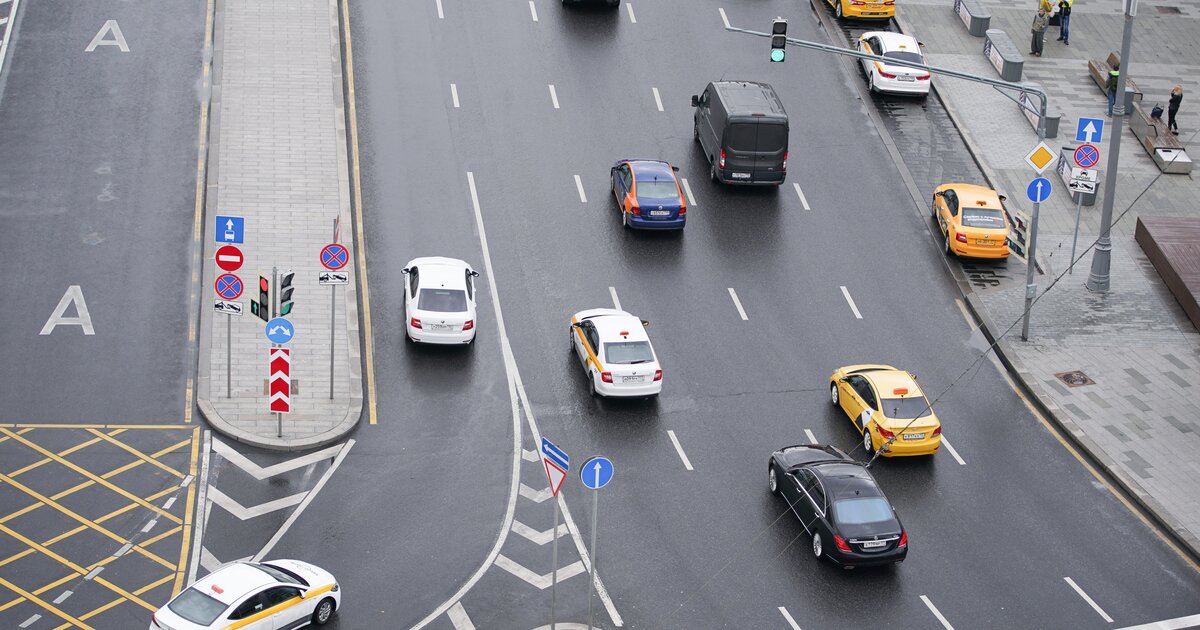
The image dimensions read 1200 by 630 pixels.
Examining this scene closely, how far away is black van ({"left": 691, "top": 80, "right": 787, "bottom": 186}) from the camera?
44594 mm

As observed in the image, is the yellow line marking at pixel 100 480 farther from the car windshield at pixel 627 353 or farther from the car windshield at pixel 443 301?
the car windshield at pixel 627 353

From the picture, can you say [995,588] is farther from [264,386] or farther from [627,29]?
[627,29]

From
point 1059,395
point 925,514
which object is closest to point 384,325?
point 925,514

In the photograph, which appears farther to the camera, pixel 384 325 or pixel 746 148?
pixel 746 148

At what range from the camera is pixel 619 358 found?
118 feet

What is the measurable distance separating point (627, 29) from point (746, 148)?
410 inches

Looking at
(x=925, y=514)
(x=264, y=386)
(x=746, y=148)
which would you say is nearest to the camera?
(x=925, y=514)

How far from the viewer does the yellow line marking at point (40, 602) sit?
2789 cm

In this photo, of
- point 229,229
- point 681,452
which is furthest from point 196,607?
point 681,452

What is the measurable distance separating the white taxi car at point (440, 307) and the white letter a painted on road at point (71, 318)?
25.7 feet

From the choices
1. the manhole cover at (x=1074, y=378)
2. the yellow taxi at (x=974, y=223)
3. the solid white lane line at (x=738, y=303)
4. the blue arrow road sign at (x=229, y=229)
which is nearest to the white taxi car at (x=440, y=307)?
the blue arrow road sign at (x=229, y=229)

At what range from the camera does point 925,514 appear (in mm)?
33188

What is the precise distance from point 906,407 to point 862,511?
15.6ft

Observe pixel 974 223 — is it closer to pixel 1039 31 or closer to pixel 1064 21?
pixel 1039 31
